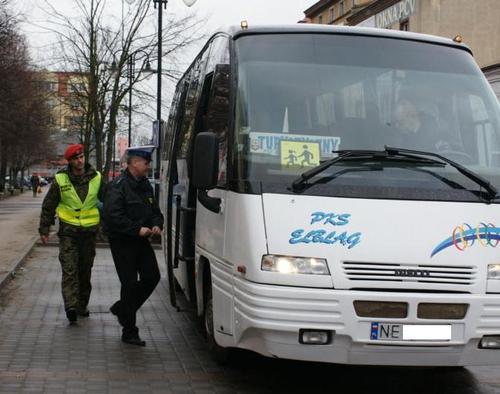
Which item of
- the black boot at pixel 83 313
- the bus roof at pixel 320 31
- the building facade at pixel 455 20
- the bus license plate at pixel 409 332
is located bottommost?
the black boot at pixel 83 313

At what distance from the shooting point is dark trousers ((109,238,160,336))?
7773 millimetres

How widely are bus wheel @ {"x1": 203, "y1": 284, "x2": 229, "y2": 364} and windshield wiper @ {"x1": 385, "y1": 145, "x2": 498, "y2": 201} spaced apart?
A: 1956 millimetres

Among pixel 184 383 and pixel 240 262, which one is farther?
pixel 184 383

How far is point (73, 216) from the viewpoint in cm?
870

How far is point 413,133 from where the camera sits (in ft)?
19.6

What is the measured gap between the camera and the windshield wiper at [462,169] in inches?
222

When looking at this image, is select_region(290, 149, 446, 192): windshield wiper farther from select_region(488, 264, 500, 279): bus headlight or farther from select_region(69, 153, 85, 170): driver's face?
select_region(69, 153, 85, 170): driver's face

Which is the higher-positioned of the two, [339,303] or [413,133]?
[413,133]

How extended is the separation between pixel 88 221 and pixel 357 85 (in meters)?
3.88

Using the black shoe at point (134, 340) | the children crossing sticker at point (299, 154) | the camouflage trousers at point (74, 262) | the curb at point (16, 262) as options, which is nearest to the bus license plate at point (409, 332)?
the children crossing sticker at point (299, 154)

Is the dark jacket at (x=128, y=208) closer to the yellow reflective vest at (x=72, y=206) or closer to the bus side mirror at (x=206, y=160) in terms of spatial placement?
the yellow reflective vest at (x=72, y=206)

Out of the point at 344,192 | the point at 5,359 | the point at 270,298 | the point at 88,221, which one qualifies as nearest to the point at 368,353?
the point at 270,298

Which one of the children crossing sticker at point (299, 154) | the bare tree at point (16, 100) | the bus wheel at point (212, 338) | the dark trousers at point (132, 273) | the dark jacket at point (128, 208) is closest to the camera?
the children crossing sticker at point (299, 154)

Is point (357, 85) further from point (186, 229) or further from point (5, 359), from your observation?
point (5, 359)
